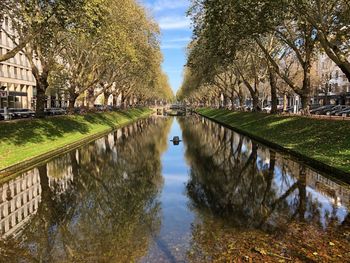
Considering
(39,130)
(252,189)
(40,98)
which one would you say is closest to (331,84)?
(40,98)

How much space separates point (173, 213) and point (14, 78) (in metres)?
71.5

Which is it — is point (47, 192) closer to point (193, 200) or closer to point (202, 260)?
point (193, 200)

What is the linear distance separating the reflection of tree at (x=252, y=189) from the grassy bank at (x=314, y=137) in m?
1.54

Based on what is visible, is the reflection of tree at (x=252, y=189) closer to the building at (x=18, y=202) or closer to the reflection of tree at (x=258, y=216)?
the reflection of tree at (x=258, y=216)

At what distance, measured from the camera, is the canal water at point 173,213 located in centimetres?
880

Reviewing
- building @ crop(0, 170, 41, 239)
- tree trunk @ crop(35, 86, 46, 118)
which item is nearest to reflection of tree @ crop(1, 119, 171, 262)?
building @ crop(0, 170, 41, 239)

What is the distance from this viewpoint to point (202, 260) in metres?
8.29

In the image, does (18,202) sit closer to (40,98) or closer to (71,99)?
(40,98)

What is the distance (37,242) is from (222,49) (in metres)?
24.4

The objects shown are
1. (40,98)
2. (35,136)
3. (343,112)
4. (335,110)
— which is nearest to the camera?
(35,136)

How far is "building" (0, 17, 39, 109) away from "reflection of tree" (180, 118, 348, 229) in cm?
5180

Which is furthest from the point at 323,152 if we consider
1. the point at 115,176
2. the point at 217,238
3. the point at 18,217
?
the point at 18,217

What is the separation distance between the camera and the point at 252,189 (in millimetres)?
15109

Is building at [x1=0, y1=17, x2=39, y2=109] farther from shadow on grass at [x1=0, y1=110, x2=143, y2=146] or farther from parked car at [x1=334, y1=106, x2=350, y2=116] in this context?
parked car at [x1=334, y1=106, x2=350, y2=116]
